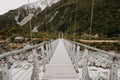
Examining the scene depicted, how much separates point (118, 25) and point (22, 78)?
58786 millimetres

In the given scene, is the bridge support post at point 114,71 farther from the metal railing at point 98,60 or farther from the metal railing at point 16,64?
the metal railing at point 16,64

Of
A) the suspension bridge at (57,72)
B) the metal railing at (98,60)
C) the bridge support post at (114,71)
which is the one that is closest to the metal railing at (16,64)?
the suspension bridge at (57,72)

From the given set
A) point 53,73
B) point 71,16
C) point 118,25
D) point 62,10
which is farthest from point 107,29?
point 53,73

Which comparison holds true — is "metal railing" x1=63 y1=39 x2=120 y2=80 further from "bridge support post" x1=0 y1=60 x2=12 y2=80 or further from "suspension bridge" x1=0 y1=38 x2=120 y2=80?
"bridge support post" x1=0 y1=60 x2=12 y2=80

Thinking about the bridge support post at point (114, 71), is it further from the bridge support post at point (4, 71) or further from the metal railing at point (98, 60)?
the bridge support post at point (4, 71)

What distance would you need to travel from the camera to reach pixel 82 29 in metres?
62.4

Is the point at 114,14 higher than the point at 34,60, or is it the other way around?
the point at 114,14

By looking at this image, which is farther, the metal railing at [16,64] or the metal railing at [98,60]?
the metal railing at [98,60]

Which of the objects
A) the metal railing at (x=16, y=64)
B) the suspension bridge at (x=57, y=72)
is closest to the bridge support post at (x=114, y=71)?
the suspension bridge at (x=57, y=72)

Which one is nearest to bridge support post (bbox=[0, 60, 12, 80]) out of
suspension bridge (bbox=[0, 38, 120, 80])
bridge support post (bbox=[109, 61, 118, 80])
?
suspension bridge (bbox=[0, 38, 120, 80])

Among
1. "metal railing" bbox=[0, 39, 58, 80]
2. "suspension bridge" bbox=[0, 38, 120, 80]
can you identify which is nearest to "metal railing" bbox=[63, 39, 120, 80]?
"suspension bridge" bbox=[0, 38, 120, 80]

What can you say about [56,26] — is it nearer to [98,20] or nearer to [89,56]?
[98,20]

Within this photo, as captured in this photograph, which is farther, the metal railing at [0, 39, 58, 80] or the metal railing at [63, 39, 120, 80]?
the metal railing at [63, 39, 120, 80]

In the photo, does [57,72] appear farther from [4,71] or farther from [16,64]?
[4,71]
